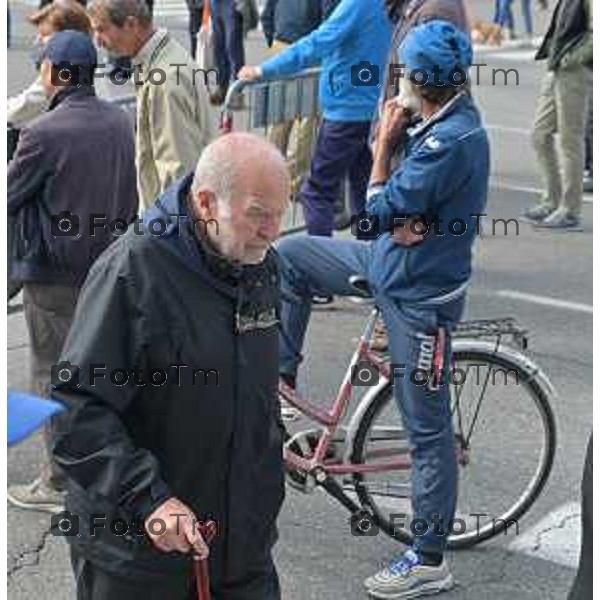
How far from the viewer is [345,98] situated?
7.74 metres

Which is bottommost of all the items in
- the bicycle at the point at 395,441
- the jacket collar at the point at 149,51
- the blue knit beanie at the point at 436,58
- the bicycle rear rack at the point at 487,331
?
the bicycle at the point at 395,441

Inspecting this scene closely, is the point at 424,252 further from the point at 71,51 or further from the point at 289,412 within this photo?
the point at 71,51

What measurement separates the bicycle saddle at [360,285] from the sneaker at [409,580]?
0.93 m

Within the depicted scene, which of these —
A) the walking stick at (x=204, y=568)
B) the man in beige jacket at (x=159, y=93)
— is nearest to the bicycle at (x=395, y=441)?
the man in beige jacket at (x=159, y=93)

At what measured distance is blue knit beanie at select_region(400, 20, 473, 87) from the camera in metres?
4.39

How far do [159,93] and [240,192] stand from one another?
2.68 metres

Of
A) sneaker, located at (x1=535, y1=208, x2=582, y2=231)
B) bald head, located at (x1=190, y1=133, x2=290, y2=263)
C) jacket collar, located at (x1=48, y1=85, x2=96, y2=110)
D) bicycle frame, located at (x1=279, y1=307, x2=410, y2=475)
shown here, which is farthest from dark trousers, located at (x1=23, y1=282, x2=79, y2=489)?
sneaker, located at (x1=535, y1=208, x2=582, y2=231)

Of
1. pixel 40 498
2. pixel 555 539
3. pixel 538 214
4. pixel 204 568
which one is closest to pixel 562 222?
pixel 538 214

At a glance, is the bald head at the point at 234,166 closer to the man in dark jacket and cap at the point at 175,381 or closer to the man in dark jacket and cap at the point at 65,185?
A: the man in dark jacket and cap at the point at 175,381

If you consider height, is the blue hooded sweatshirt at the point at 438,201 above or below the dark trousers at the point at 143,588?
above

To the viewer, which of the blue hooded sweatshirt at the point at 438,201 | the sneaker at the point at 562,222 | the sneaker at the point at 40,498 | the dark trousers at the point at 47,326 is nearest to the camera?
the blue hooded sweatshirt at the point at 438,201

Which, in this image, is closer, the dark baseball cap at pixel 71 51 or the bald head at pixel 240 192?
the bald head at pixel 240 192

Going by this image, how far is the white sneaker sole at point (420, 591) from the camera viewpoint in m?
4.71

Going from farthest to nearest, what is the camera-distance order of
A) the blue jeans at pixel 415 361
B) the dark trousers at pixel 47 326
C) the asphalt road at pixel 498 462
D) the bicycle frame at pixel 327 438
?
the dark trousers at pixel 47 326 < the bicycle frame at pixel 327 438 < the asphalt road at pixel 498 462 < the blue jeans at pixel 415 361
